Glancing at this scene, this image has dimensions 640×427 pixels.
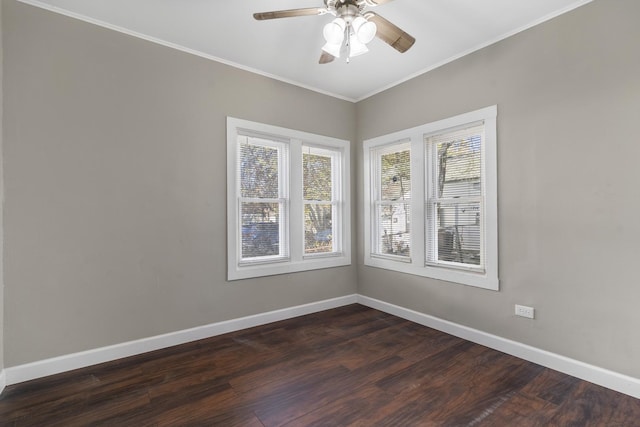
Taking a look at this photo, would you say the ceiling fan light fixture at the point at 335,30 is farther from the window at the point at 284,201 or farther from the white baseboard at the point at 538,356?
the white baseboard at the point at 538,356

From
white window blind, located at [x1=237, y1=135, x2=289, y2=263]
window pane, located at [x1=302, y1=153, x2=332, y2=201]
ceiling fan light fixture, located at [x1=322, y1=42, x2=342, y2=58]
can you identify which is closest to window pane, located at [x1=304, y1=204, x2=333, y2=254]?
window pane, located at [x1=302, y1=153, x2=332, y2=201]

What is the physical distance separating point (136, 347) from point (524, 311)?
3354 millimetres

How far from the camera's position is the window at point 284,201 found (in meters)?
3.33

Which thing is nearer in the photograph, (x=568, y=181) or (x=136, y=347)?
(x=568, y=181)

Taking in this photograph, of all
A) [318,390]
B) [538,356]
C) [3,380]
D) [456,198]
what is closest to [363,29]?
[456,198]

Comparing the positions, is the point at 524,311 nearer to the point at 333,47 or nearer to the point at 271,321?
the point at 271,321

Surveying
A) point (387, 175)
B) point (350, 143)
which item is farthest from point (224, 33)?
point (387, 175)

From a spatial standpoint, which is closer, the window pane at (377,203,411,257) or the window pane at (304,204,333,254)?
the window pane at (377,203,411,257)

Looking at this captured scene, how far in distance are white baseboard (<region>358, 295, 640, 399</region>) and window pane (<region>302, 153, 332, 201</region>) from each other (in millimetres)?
1731

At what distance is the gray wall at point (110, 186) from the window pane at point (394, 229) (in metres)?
1.67

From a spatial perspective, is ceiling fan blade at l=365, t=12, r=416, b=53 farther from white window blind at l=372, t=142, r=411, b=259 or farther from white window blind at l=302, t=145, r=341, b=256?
white window blind at l=302, t=145, r=341, b=256

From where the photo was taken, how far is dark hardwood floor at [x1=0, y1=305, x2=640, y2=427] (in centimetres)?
189

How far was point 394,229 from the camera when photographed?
3904 mm

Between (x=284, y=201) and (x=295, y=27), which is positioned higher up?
(x=295, y=27)
